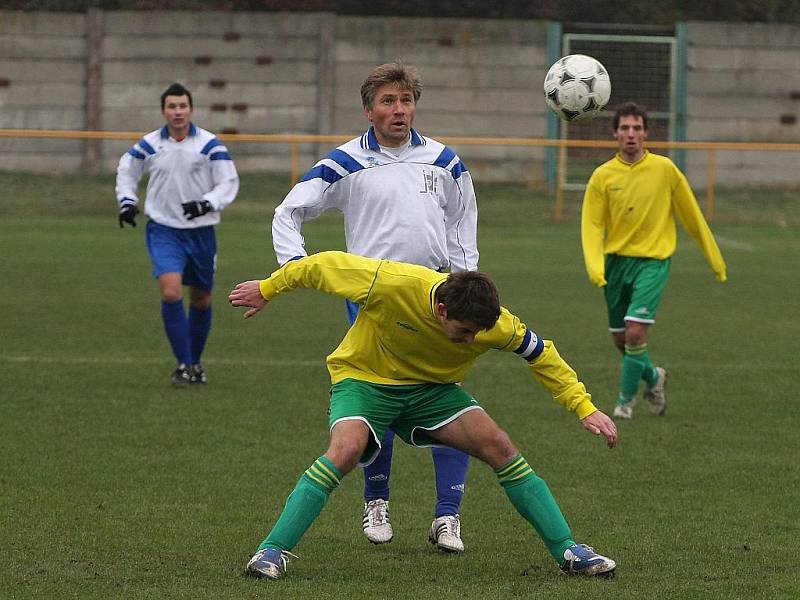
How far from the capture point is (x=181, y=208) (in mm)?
9984

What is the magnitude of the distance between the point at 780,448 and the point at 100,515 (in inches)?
148

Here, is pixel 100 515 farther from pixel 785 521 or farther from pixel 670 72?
pixel 670 72

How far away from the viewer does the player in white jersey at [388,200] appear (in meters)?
5.96

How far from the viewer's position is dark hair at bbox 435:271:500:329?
491cm

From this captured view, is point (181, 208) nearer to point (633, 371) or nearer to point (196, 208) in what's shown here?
point (196, 208)

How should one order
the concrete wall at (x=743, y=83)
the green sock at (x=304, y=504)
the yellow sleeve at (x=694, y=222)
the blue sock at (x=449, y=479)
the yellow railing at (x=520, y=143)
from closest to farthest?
the green sock at (x=304, y=504) → the blue sock at (x=449, y=479) → the yellow sleeve at (x=694, y=222) → the yellow railing at (x=520, y=143) → the concrete wall at (x=743, y=83)

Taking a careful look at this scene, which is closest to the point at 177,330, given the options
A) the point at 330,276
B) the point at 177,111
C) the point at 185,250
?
the point at 185,250

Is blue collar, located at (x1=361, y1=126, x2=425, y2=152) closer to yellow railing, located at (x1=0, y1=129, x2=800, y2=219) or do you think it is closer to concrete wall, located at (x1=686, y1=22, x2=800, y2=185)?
yellow railing, located at (x1=0, y1=129, x2=800, y2=219)

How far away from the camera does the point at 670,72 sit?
27062 mm

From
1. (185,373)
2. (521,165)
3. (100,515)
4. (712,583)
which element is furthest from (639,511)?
(521,165)

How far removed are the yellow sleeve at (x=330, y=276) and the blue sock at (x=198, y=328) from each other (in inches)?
194

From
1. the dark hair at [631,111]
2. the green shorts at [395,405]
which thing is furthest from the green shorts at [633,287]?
the green shorts at [395,405]

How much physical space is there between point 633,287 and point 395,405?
406 centimetres

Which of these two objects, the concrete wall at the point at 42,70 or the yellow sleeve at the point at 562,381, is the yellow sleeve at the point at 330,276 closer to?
the yellow sleeve at the point at 562,381
